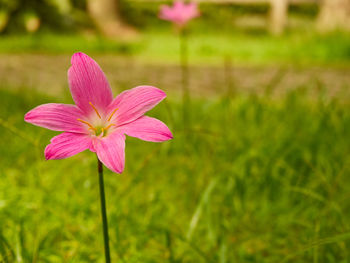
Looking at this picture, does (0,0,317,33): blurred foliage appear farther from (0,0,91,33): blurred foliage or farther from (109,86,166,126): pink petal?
(109,86,166,126): pink petal

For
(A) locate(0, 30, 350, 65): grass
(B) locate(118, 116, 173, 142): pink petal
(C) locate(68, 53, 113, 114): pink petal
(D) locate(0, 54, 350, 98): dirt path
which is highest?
(A) locate(0, 30, 350, 65): grass

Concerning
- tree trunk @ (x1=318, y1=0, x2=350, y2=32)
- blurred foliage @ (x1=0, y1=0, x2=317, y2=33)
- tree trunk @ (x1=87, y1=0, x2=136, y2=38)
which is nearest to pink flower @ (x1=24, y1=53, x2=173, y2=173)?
blurred foliage @ (x1=0, y1=0, x2=317, y2=33)

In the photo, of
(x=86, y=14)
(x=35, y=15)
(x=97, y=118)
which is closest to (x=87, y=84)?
(x=97, y=118)

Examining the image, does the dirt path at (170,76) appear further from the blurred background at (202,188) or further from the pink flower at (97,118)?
the pink flower at (97,118)

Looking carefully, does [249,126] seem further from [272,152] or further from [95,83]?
[95,83]

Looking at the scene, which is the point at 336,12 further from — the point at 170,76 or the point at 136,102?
the point at 136,102

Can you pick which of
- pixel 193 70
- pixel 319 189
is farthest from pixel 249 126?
pixel 193 70

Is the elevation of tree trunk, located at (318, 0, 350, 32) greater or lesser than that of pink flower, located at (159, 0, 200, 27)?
greater
